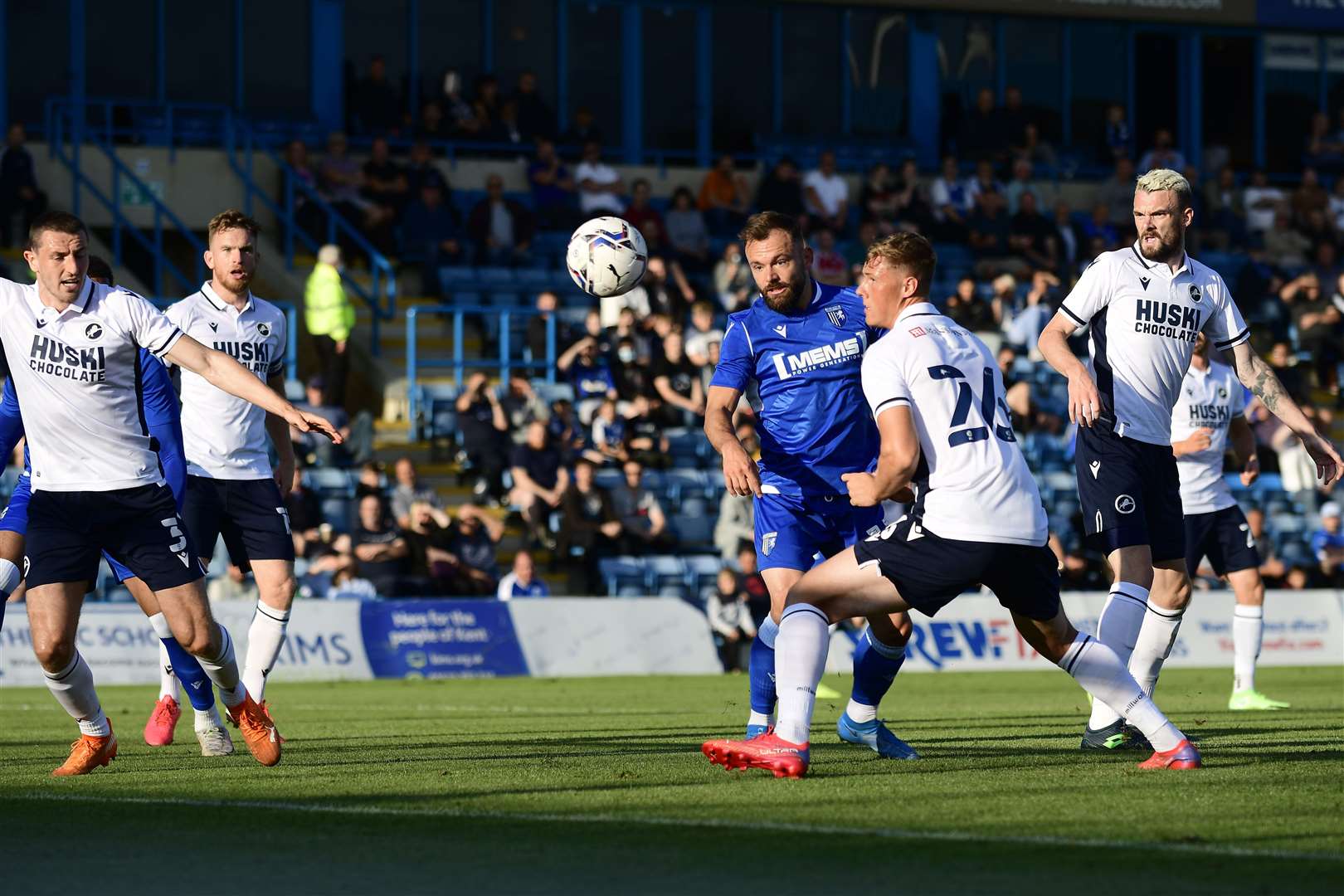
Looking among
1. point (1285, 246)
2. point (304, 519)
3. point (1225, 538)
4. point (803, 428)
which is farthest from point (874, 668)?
point (1285, 246)

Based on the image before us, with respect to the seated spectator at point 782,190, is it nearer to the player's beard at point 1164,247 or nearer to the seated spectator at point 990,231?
the seated spectator at point 990,231

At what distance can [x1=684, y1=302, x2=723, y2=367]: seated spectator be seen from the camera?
24031mm

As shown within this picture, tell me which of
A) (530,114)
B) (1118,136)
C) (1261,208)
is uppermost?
(1118,136)

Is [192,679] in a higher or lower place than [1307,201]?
lower

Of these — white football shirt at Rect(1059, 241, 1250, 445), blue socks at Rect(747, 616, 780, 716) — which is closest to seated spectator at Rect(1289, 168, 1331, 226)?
white football shirt at Rect(1059, 241, 1250, 445)

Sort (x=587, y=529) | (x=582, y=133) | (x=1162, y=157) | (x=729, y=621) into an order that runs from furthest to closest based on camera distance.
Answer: (x=1162, y=157) < (x=582, y=133) < (x=587, y=529) < (x=729, y=621)

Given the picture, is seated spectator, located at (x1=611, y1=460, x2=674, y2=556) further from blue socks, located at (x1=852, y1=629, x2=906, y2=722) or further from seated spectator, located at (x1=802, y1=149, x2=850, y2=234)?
blue socks, located at (x1=852, y1=629, x2=906, y2=722)

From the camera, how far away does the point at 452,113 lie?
97.6ft

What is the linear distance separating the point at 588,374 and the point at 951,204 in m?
8.68

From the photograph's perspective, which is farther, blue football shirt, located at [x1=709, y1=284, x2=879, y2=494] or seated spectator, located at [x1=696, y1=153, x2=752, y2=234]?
seated spectator, located at [x1=696, y1=153, x2=752, y2=234]

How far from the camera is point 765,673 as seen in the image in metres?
9.52

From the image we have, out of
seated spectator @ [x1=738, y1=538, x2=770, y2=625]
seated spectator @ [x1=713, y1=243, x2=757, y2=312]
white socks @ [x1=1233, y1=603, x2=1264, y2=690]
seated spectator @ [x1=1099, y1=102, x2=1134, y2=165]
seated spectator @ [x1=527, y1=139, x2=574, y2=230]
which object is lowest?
seated spectator @ [x1=738, y1=538, x2=770, y2=625]

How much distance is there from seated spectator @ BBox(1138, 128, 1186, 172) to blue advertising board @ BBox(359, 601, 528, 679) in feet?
51.1

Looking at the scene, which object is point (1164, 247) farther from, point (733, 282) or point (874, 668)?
point (733, 282)
